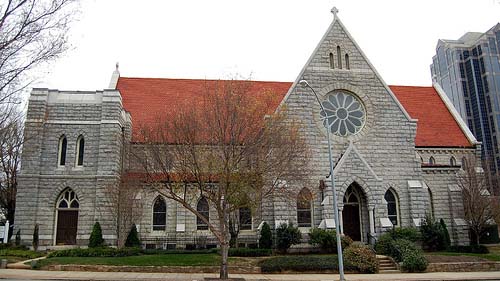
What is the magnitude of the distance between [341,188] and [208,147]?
1029cm

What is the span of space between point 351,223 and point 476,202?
318 inches

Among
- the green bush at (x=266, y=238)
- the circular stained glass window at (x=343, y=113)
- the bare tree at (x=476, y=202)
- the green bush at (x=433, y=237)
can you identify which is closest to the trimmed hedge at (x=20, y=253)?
the green bush at (x=266, y=238)

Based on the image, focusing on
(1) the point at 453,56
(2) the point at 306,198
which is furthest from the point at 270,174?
(1) the point at 453,56

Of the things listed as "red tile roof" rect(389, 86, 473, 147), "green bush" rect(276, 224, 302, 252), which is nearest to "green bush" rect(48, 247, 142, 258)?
"green bush" rect(276, 224, 302, 252)

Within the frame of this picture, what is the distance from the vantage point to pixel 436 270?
2206 centimetres

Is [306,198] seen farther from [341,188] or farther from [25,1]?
[25,1]

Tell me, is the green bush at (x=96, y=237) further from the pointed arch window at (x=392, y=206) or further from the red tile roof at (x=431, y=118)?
the red tile roof at (x=431, y=118)

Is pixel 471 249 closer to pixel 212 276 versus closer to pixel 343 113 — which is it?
pixel 343 113

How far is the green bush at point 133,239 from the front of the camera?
2605 cm

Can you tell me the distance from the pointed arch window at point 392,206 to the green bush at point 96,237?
17.5 m

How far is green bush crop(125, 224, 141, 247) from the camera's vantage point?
1026 inches

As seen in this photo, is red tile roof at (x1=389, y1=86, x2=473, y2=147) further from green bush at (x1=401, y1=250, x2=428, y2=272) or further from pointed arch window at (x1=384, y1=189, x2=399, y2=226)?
green bush at (x1=401, y1=250, x2=428, y2=272)

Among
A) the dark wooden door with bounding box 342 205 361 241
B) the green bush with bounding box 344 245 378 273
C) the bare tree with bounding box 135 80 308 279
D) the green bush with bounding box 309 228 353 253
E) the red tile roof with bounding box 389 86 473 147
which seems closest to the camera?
the bare tree with bounding box 135 80 308 279

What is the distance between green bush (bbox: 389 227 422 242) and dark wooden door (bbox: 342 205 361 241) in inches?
99.3
